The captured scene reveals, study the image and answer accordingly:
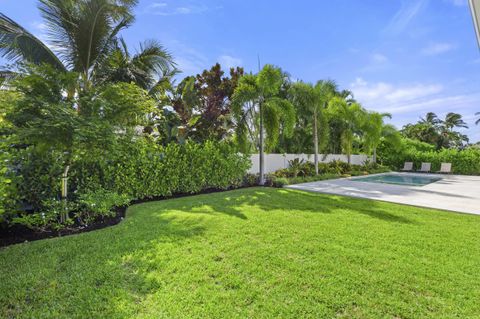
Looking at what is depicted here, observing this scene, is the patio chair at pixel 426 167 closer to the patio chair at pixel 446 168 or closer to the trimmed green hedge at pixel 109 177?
the patio chair at pixel 446 168

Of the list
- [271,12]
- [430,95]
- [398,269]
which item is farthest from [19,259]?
[430,95]

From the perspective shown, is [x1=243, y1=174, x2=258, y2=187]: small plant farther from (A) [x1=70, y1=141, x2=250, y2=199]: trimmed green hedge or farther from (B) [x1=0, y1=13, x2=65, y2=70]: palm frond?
(B) [x1=0, y1=13, x2=65, y2=70]: palm frond

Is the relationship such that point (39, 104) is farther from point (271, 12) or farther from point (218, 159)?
point (271, 12)

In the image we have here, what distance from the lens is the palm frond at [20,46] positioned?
6.90 m

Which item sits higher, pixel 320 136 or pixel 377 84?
pixel 377 84

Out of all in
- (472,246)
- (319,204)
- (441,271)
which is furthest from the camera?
(319,204)

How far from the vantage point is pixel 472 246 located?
3.91m

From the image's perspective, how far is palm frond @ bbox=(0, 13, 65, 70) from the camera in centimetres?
690

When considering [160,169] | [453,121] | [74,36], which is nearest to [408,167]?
[160,169]

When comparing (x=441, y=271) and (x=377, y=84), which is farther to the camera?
(x=377, y=84)

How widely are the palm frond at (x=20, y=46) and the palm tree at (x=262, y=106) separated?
693cm

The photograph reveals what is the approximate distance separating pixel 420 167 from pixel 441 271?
2288 cm

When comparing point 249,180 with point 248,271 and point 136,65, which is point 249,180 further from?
point 248,271

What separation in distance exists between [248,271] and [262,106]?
8786 millimetres
